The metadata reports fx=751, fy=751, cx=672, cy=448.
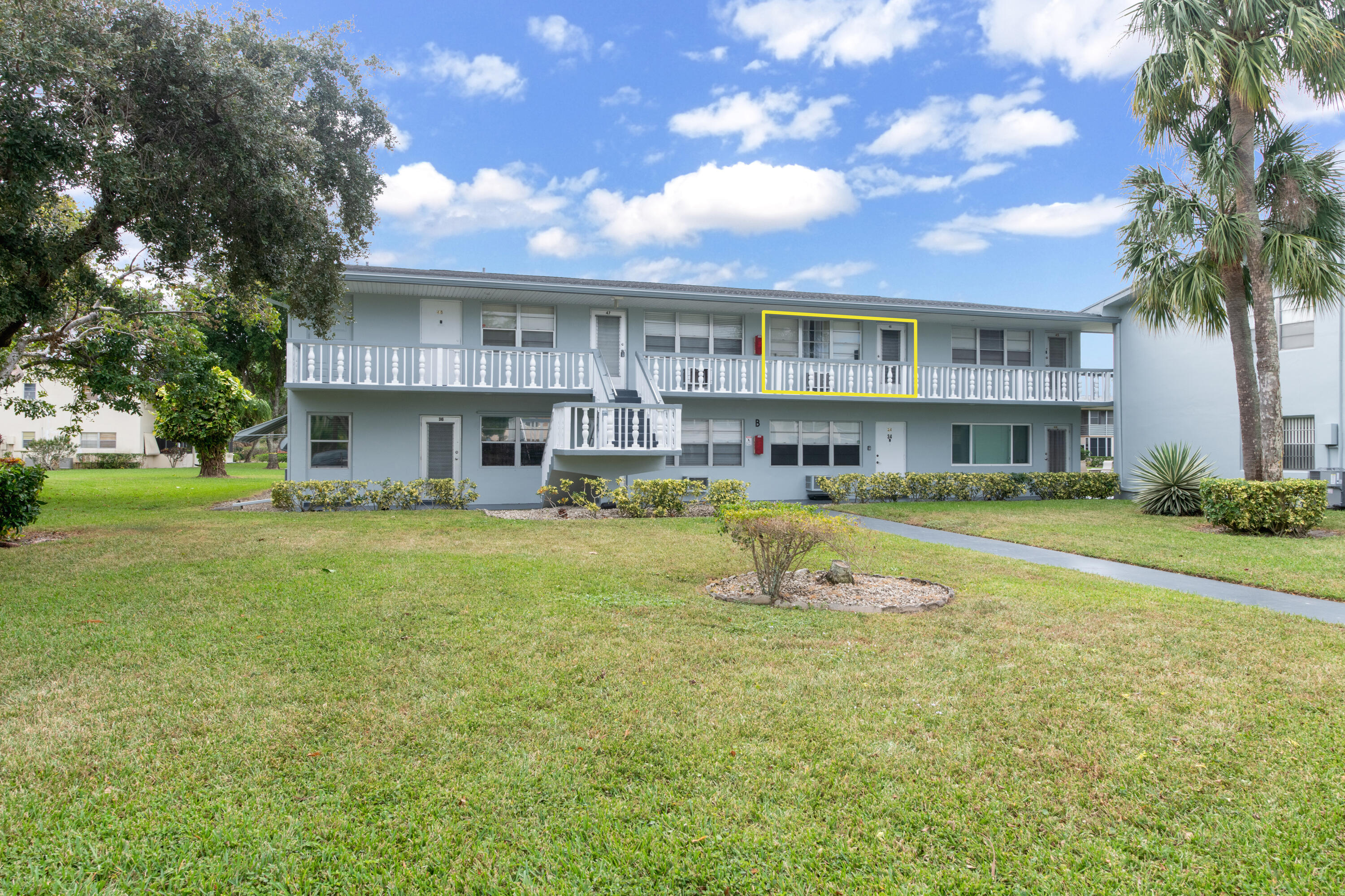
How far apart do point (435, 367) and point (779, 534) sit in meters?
11.8

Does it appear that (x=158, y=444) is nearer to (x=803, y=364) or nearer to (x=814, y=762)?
(x=803, y=364)

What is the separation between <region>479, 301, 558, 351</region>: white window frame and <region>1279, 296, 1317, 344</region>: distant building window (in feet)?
56.2

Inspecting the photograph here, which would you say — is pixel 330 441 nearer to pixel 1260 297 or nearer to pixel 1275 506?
pixel 1275 506

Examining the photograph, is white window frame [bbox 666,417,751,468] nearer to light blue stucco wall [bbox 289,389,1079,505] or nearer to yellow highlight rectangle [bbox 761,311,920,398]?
light blue stucco wall [bbox 289,389,1079,505]

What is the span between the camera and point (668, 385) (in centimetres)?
1847

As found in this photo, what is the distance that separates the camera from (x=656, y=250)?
3403 cm

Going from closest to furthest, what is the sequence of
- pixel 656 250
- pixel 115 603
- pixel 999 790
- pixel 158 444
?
1. pixel 999 790
2. pixel 115 603
3. pixel 656 250
4. pixel 158 444

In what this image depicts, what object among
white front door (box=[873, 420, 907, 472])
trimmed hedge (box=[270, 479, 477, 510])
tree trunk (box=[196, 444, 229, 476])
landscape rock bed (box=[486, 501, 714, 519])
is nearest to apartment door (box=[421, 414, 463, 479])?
trimmed hedge (box=[270, 479, 477, 510])

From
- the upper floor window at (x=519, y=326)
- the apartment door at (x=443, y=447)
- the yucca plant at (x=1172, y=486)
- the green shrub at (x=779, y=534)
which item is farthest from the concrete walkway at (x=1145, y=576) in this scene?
the apartment door at (x=443, y=447)

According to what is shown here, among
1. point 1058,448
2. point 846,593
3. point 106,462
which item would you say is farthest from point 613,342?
point 106,462

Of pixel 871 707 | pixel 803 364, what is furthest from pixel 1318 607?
pixel 803 364

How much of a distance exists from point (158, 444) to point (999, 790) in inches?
2048

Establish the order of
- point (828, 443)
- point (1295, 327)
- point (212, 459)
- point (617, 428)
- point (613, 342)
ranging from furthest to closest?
point (212, 459)
point (828, 443)
point (613, 342)
point (1295, 327)
point (617, 428)

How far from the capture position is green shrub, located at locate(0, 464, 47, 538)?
10.5 metres
